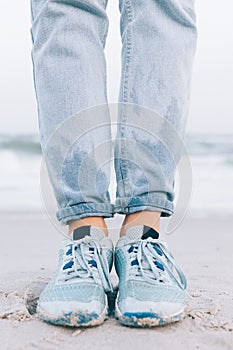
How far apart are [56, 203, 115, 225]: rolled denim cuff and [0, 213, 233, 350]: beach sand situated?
195mm

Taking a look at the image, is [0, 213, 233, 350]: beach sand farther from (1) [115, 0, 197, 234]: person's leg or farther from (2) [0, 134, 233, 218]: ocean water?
(2) [0, 134, 233, 218]: ocean water

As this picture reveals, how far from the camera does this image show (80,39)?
1.23 metres

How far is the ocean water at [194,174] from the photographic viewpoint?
3.50 m

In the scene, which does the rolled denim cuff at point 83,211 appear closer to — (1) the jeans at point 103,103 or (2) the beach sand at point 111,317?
(1) the jeans at point 103,103

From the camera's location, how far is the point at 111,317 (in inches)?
43.1

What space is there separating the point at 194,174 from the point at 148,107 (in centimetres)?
376

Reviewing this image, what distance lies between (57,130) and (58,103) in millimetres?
58

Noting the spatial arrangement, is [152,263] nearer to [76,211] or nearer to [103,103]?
[76,211]

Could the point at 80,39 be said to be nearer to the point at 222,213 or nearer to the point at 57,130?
the point at 57,130

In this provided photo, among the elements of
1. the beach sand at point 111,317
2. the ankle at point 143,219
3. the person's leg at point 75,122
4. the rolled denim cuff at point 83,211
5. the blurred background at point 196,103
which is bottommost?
the blurred background at point 196,103

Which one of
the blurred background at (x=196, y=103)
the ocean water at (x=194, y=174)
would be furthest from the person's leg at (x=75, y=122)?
the blurred background at (x=196, y=103)

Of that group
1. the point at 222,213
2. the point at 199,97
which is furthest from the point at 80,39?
the point at 199,97

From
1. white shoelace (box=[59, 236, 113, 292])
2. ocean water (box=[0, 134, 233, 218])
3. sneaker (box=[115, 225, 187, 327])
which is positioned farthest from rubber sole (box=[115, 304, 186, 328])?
ocean water (box=[0, 134, 233, 218])

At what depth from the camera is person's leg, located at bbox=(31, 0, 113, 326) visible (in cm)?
120
